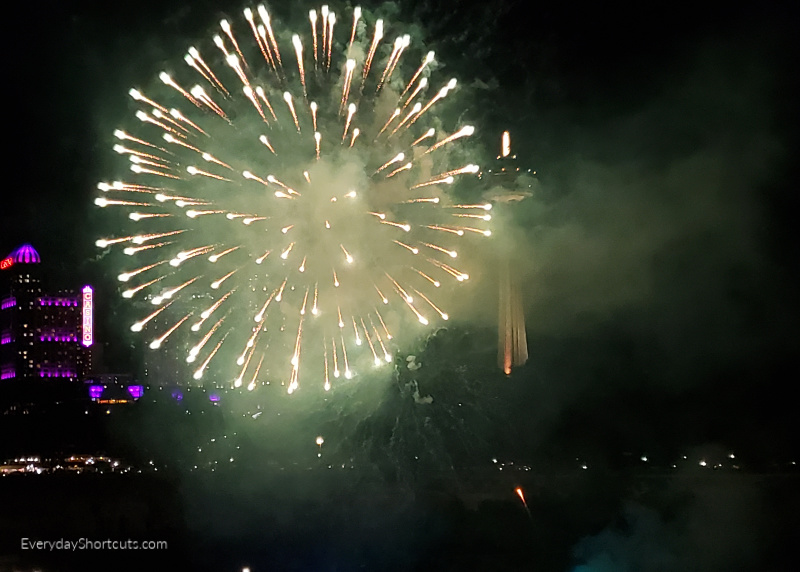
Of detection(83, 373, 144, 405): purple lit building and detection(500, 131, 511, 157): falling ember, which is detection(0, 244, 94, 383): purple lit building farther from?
detection(500, 131, 511, 157): falling ember

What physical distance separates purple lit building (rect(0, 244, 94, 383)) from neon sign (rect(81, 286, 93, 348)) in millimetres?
3950

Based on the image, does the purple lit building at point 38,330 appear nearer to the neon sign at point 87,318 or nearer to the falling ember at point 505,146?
the neon sign at point 87,318

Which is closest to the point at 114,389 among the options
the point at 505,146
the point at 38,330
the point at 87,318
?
the point at 87,318

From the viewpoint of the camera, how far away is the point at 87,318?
60031 mm

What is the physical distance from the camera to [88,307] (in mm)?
60875

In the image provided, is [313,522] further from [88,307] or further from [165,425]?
[88,307]

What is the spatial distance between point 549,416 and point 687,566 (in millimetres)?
12223

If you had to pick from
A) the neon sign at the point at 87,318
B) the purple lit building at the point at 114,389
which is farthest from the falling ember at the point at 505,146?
the neon sign at the point at 87,318

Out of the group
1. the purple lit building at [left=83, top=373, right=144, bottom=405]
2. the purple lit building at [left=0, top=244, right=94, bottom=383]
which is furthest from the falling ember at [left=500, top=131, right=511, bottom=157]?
the purple lit building at [left=0, top=244, right=94, bottom=383]

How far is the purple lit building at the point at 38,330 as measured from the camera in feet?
212

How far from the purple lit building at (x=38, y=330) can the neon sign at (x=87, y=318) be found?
3.95m

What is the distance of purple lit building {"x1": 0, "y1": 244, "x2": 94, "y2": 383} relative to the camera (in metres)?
64.6

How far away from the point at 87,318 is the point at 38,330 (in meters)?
7.55

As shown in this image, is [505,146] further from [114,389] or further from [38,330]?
[38,330]
